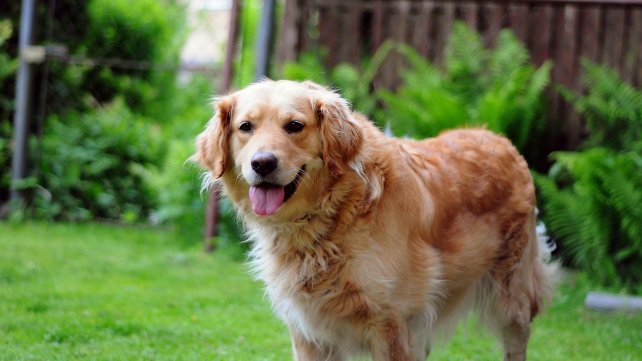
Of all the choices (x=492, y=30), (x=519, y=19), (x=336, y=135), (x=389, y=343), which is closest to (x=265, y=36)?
(x=492, y=30)

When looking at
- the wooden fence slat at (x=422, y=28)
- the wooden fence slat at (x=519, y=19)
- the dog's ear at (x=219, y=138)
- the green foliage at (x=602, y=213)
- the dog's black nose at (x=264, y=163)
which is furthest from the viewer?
the wooden fence slat at (x=422, y=28)

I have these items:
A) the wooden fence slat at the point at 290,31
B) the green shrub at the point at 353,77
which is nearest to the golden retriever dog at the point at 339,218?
the green shrub at the point at 353,77

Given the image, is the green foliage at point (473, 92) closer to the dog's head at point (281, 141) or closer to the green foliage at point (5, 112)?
the dog's head at point (281, 141)

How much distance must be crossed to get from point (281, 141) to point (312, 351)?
3.63ft

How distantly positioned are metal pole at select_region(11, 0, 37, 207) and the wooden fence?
9.57 feet

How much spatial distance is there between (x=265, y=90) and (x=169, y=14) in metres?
7.14

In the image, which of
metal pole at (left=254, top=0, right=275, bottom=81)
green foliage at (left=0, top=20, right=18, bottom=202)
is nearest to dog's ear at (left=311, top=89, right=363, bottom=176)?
metal pole at (left=254, top=0, right=275, bottom=81)

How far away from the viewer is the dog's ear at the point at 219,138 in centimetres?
352

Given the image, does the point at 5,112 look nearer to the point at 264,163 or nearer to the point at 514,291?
the point at 264,163

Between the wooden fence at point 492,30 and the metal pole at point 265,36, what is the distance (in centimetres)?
50

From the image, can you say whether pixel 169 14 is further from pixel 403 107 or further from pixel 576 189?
pixel 576 189

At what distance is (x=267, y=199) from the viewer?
3311mm

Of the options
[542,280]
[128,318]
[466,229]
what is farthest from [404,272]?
[128,318]

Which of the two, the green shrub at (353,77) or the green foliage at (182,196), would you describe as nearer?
the green shrub at (353,77)
